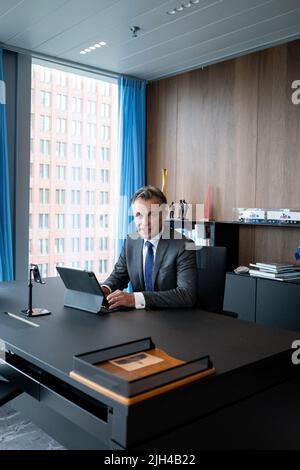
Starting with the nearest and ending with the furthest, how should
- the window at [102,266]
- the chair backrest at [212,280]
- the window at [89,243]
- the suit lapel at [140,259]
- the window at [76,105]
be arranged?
the suit lapel at [140,259] → the chair backrest at [212,280] → the window at [76,105] → the window at [89,243] → the window at [102,266]

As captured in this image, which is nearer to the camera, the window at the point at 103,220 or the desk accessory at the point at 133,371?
the desk accessory at the point at 133,371

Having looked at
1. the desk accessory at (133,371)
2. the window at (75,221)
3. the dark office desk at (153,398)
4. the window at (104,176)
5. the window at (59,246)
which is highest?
the window at (104,176)

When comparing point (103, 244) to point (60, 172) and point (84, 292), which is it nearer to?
point (60, 172)

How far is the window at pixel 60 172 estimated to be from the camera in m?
5.02

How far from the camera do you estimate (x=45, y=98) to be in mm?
4875

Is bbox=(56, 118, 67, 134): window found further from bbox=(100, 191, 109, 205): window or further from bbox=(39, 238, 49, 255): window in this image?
bbox=(39, 238, 49, 255): window

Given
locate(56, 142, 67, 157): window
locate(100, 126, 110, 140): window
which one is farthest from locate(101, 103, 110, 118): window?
locate(56, 142, 67, 157): window

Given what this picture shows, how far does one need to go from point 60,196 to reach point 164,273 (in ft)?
9.38

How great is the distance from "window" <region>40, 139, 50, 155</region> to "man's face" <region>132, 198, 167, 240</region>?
8.63ft

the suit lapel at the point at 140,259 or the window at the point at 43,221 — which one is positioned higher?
the window at the point at 43,221

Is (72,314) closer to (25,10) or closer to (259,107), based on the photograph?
(25,10)

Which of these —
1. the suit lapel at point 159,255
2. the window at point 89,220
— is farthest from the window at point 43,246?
the suit lapel at point 159,255

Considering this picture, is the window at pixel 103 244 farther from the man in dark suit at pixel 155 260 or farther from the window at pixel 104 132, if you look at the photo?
the man in dark suit at pixel 155 260

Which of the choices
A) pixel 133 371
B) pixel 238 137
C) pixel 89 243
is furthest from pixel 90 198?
pixel 133 371
